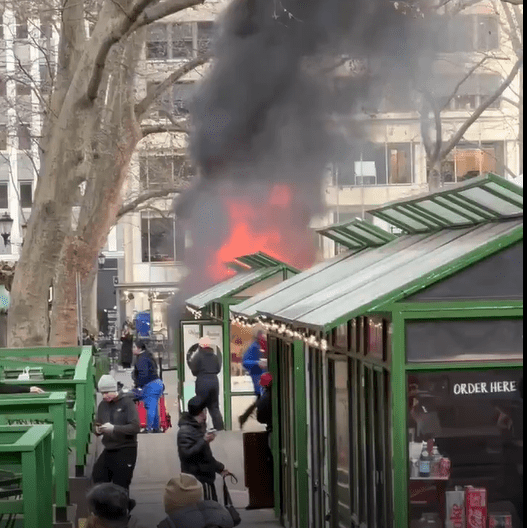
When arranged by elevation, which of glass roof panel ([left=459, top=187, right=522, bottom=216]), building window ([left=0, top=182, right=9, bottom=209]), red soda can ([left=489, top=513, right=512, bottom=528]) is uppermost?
building window ([left=0, top=182, right=9, bottom=209])

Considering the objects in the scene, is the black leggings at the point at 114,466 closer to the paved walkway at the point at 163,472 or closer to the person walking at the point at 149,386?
the paved walkway at the point at 163,472

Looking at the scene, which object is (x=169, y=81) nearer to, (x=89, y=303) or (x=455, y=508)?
(x=455, y=508)

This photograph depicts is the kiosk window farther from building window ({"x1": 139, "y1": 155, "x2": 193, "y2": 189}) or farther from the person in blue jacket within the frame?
building window ({"x1": 139, "y1": 155, "x2": 193, "y2": 189})

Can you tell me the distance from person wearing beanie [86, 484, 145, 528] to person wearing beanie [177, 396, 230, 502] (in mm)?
A: 6017

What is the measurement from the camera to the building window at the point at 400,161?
5153cm

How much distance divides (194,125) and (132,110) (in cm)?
547

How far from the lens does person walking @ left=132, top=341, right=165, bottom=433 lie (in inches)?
829

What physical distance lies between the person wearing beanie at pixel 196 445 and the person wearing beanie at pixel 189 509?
551cm

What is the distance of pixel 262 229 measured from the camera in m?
31.6

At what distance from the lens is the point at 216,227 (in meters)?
32.2

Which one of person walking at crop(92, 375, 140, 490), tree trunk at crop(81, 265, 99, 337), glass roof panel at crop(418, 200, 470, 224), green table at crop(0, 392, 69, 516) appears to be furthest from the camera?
tree trunk at crop(81, 265, 99, 337)

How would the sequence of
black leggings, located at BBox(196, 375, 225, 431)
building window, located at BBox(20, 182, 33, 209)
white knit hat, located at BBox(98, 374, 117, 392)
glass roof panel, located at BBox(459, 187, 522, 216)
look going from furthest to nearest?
building window, located at BBox(20, 182, 33, 209) < black leggings, located at BBox(196, 375, 225, 431) < white knit hat, located at BBox(98, 374, 117, 392) < glass roof panel, located at BBox(459, 187, 522, 216)

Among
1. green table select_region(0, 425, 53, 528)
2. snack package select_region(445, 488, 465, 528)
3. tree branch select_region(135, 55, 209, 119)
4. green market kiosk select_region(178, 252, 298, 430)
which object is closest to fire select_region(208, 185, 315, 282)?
tree branch select_region(135, 55, 209, 119)

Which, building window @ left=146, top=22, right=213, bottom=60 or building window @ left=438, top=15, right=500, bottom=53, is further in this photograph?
building window @ left=146, top=22, right=213, bottom=60
